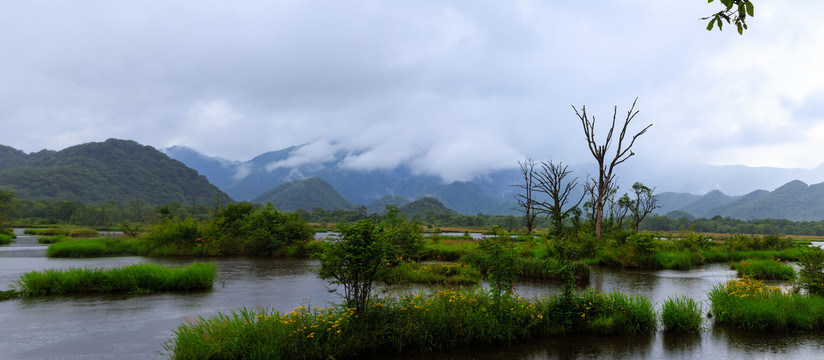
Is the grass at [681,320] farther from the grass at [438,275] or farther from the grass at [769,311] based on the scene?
the grass at [438,275]

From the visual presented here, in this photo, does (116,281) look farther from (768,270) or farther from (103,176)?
(103,176)

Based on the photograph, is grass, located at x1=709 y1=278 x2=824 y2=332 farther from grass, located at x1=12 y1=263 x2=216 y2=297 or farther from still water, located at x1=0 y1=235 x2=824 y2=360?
grass, located at x1=12 y1=263 x2=216 y2=297

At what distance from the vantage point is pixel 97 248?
29688 millimetres

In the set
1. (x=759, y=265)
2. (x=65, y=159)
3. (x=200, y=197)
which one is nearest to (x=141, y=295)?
(x=759, y=265)

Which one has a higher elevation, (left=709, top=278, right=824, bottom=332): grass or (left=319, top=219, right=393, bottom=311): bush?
(left=319, top=219, right=393, bottom=311): bush

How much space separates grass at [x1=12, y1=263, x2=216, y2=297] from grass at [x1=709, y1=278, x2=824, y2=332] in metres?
17.9

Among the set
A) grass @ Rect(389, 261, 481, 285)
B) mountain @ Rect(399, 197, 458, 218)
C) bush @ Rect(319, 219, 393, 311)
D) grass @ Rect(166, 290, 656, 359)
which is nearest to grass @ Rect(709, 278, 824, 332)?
grass @ Rect(166, 290, 656, 359)

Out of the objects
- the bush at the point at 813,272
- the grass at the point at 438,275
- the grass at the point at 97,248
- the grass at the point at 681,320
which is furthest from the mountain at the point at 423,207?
the grass at the point at 681,320

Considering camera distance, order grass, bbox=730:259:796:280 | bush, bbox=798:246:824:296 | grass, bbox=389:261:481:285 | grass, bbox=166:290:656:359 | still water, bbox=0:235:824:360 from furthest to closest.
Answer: grass, bbox=730:259:796:280, grass, bbox=389:261:481:285, bush, bbox=798:246:824:296, still water, bbox=0:235:824:360, grass, bbox=166:290:656:359

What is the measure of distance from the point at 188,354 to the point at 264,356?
4.67ft

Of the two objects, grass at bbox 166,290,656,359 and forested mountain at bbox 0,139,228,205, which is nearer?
grass at bbox 166,290,656,359

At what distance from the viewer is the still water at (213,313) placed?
889 cm

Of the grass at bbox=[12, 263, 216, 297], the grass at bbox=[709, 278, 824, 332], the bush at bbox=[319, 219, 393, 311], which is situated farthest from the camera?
the grass at bbox=[12, 263, 216, 297]

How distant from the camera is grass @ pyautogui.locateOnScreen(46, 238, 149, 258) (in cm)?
2833
